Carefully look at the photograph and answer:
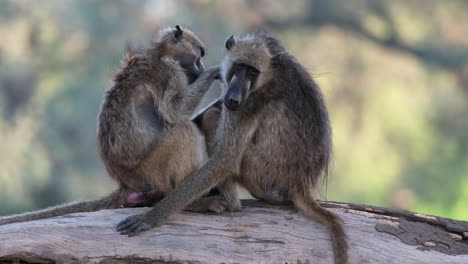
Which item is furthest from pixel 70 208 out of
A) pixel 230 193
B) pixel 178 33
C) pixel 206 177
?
pixel 178 33

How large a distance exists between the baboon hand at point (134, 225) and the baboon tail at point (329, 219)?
104 cm

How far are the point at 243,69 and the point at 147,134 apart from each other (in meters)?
0.84

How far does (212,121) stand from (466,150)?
8754mm

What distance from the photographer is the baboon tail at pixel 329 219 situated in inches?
164

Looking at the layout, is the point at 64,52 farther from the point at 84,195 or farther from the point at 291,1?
the point at 291,1

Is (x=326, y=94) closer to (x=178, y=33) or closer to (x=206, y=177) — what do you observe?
(x=178, y=33)

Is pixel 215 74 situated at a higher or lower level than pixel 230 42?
lower

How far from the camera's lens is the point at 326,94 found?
11.0m

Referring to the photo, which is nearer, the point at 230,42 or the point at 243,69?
the point at 243,69

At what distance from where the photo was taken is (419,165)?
11.5 metres

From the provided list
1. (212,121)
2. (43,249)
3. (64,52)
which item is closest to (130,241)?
(43,249)

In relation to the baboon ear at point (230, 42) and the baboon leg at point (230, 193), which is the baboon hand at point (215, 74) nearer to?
the baboon ear at point (230, 42)

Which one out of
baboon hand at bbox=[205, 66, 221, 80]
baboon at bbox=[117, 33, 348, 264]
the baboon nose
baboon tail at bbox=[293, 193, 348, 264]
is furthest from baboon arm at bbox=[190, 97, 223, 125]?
baboon tail at bbox=[293, 193, 348, 264]

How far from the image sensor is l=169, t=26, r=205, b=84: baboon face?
5.26m
